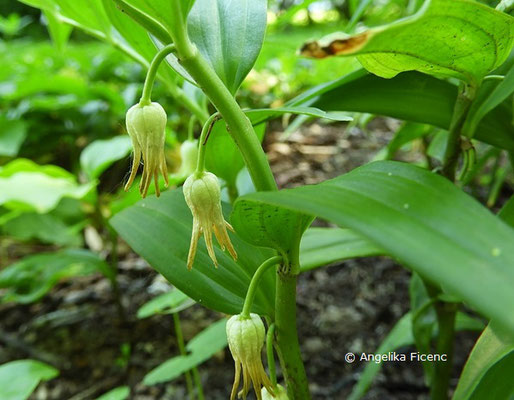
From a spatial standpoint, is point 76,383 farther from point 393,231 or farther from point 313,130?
point 313,130

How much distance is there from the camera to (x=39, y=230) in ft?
5.30

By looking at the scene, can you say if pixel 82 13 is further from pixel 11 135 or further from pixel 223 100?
pixel 11 135

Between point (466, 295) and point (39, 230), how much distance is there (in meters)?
1.63

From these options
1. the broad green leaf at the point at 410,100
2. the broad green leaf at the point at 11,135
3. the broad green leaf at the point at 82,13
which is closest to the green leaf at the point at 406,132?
the broad green leaf at the point at 410,100

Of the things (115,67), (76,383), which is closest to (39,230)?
(76,383)

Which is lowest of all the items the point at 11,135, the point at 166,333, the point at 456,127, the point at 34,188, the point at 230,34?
the point at 166,333

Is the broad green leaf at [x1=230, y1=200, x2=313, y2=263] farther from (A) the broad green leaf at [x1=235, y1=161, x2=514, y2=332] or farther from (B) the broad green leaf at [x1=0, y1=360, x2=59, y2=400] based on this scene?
(B) the broad green leaf at [x1=0, y1=360, x2=59, y2=400]

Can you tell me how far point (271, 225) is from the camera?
1.57 feet

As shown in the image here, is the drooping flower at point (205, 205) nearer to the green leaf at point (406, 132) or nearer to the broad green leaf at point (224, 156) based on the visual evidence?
the broad green leaf at point (224, 156)

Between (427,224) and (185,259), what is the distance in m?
0.35

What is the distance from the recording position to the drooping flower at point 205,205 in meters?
0.48

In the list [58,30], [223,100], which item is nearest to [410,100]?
[223,100]

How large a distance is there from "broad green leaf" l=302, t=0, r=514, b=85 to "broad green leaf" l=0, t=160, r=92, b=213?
1.02 metres

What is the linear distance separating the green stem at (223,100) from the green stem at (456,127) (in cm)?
26
